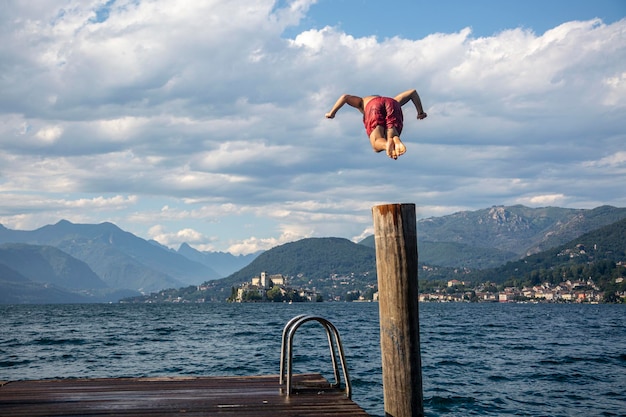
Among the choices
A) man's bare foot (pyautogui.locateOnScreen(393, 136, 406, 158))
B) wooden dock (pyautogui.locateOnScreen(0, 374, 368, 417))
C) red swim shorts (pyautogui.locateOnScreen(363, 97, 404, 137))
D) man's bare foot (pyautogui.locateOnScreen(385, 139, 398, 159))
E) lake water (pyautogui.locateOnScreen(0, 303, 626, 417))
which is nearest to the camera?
man's bare foot (pyautogui.locateOnScreen(393, 136, 406, 158))

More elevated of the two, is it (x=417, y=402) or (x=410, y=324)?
(x=410, y=324)

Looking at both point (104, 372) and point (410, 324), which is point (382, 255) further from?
point (104, 372)

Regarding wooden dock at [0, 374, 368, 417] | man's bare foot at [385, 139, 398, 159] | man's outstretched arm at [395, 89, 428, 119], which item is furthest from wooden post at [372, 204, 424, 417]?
man's bare foot at [385, 139, 398, 159]

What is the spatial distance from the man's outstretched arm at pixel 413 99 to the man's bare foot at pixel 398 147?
80 cm

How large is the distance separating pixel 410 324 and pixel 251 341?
124 feet

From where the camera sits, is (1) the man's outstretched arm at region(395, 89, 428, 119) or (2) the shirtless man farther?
(1) the man's outstretched arm at region(395, 89, 428, 119)

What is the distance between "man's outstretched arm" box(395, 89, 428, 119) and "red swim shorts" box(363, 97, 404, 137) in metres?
0.30

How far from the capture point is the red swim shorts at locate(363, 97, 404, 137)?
629 centimetres

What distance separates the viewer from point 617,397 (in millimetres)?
21281

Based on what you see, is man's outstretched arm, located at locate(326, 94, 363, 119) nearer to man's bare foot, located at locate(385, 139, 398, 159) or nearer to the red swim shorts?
the red swim shorts

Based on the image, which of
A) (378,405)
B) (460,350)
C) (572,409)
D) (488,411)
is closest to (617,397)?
(572,409)

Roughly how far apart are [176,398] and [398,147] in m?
4.78

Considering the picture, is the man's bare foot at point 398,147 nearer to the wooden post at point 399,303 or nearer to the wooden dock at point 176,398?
the wooden post at point 399,303

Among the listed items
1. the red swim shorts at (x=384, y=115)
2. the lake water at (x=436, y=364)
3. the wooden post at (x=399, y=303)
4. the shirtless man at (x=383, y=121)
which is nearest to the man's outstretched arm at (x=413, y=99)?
the shirtless man at (x=383, y=121)
